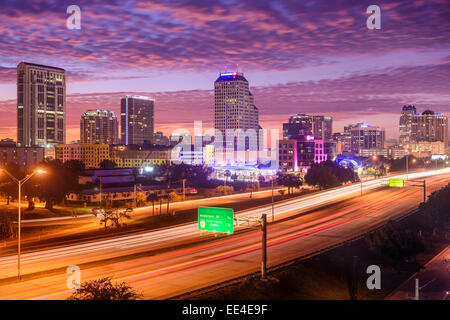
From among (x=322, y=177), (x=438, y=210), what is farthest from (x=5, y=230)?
(x=322, y=177)

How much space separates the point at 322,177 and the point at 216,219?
76.0 m

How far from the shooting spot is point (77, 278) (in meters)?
28.4

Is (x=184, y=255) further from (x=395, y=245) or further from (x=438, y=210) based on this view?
(x=438, y=210)

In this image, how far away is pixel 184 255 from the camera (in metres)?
35.8

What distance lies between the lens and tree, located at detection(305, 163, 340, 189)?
341 ft

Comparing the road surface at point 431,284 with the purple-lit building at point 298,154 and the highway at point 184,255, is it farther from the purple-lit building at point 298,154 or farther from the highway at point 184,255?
the purple-lit building at point 298,154

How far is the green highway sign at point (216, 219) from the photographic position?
31.3 meters

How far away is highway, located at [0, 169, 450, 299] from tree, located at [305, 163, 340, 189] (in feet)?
130

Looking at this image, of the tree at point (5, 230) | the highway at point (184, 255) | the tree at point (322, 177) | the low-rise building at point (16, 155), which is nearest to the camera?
the highway at point (184, 255)

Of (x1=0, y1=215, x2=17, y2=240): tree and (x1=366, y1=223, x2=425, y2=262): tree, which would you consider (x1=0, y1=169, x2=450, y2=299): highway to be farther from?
(x1=0, y1=215, x2=17, y2=240): tree

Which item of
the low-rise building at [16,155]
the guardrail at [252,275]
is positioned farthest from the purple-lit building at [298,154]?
the guardrail at [252,275]

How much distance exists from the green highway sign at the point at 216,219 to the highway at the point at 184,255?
317 centimetres

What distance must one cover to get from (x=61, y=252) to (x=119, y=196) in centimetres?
5637
